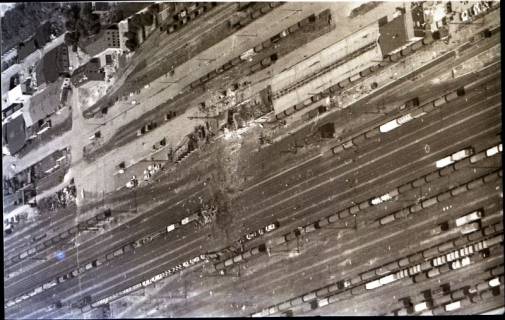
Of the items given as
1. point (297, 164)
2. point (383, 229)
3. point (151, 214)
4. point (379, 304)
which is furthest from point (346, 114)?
point (151, 214)

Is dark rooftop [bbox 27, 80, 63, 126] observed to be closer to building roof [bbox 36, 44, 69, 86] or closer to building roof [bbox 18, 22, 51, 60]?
building roof [bbox 36, 44, 69, 86]

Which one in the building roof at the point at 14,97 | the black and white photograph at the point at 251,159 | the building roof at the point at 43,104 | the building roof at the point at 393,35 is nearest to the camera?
the black and white photograph at the point at 251,159

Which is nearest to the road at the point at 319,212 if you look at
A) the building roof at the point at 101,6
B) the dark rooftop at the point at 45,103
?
the dark rooftop at the point at 45,103

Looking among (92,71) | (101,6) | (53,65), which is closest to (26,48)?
(53,65)

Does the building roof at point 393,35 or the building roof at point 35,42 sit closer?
the building roof at point 393,35

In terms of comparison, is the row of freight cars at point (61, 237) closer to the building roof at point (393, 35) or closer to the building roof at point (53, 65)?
the building roof at point (53, 65)

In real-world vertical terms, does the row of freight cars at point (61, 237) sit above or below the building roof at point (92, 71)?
below
